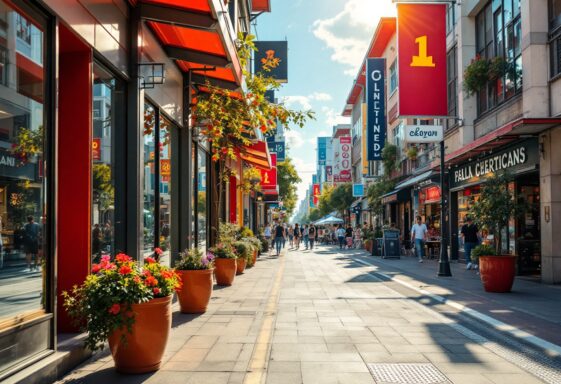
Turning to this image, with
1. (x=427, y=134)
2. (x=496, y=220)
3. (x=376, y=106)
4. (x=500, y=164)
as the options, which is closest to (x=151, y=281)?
(x=496, y=220)

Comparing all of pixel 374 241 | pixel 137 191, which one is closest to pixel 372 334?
pixel 137 191

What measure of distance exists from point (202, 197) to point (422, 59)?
9.22 metres

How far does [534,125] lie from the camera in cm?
1342

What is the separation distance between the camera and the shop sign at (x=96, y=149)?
7.17 metres

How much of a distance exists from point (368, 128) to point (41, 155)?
104 feet

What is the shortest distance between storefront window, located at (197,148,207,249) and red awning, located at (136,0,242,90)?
3.12m

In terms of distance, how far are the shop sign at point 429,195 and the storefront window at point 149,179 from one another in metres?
18.4

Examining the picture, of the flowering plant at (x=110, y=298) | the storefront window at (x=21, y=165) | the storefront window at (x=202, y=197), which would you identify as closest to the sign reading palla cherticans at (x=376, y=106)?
the storefront window at (x=202, y=197)

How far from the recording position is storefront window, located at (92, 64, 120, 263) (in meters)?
7.27

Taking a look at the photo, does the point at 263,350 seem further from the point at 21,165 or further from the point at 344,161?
the point at 344,161

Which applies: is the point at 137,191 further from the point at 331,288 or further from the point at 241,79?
the point at 331,288

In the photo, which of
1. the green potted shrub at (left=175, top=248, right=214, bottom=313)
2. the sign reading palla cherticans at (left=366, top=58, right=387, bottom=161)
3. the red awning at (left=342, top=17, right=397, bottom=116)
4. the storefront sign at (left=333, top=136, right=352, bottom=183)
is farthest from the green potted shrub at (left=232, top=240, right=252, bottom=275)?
the storefront sign at (left=333, top=136, right=352, bottom=183)

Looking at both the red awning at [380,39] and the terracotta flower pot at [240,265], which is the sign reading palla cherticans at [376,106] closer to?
the red awning at [380,39]

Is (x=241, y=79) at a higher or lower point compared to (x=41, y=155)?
higher
